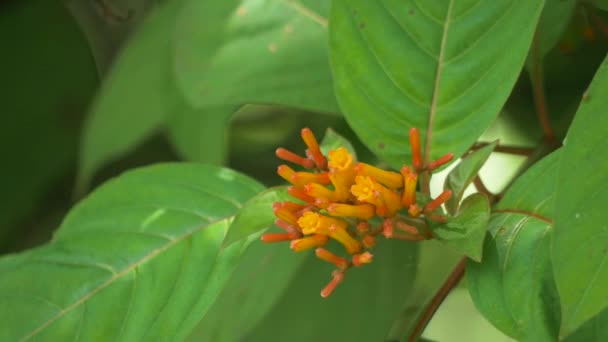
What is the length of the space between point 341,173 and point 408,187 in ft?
0.18

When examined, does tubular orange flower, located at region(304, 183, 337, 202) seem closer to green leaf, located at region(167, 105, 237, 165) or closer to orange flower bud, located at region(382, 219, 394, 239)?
orange flower bud, located at region(382, 219, 394, 239)

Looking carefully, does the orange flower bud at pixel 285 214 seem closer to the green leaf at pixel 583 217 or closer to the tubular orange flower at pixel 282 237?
the tubular orange flower at pixel 282 237

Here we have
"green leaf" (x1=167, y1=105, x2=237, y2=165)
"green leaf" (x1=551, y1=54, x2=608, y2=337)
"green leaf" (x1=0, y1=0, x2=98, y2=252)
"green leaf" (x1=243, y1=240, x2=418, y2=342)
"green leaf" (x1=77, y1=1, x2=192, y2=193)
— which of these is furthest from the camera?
"green leaf" (x1=0, y1=0, x2=98, y2=252)

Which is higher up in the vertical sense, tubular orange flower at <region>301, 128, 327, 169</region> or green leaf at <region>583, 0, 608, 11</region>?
green leaf at <region>583, 0, 608, 11</region>

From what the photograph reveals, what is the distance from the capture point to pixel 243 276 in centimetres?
91

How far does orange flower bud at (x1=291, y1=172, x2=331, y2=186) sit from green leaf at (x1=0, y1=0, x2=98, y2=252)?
1.42 metres

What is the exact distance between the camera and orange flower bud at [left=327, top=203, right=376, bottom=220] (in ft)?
2.02

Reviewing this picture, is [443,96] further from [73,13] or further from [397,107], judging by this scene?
[73,13]

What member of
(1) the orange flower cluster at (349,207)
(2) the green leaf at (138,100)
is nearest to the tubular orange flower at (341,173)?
(1) the orange flower cluster at (349,207)

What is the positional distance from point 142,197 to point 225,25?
283mm

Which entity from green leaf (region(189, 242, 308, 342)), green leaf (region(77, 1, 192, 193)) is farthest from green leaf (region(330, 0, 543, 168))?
green leaf (region(77, 1, 192, 193))

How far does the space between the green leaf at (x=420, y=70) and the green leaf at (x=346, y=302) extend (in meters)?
0.20

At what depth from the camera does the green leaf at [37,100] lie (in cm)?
196

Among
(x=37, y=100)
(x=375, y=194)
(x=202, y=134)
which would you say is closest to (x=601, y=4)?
(x=375, y=194)
